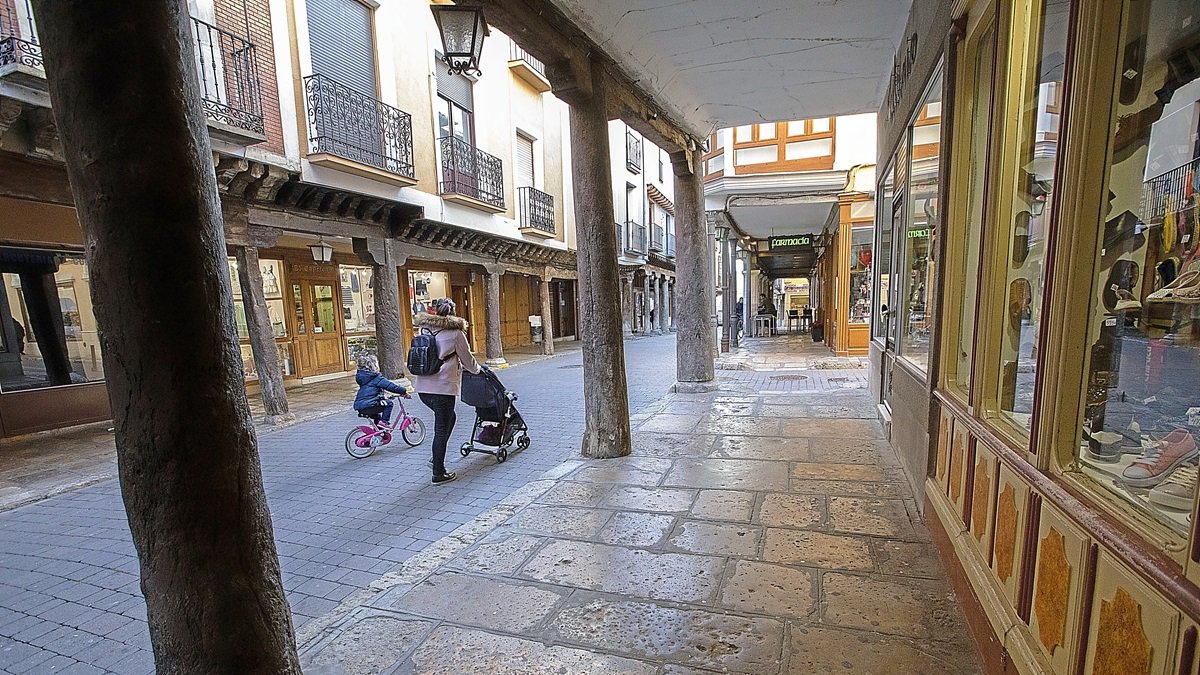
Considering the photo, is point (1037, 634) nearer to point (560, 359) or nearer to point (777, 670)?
point (777, 670)

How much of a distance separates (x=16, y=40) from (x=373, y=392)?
14.4 feet

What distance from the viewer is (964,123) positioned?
254 cm

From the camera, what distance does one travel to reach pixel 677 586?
2.34 m

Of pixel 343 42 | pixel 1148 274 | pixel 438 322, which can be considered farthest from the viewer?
pixel 343 42

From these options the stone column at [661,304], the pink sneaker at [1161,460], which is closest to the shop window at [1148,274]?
the pink sneaker at [1161,460]

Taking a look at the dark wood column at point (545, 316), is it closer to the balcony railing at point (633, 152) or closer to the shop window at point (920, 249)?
the balcony railing at point (633, 152)

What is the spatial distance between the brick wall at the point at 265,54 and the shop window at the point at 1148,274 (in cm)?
801

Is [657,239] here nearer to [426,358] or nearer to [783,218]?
[783,218]

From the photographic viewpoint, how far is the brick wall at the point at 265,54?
6.68 meters

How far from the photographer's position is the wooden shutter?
12750 millimetres

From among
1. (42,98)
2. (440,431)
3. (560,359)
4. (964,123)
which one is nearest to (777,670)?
(964,123)

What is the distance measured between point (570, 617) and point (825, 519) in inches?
64.8

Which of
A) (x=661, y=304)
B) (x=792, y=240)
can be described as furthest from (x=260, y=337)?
(x=661, y=304)

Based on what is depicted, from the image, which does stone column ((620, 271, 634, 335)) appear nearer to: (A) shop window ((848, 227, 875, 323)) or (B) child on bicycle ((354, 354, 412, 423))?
(A) shop window ((848, 227, 875, 323))
